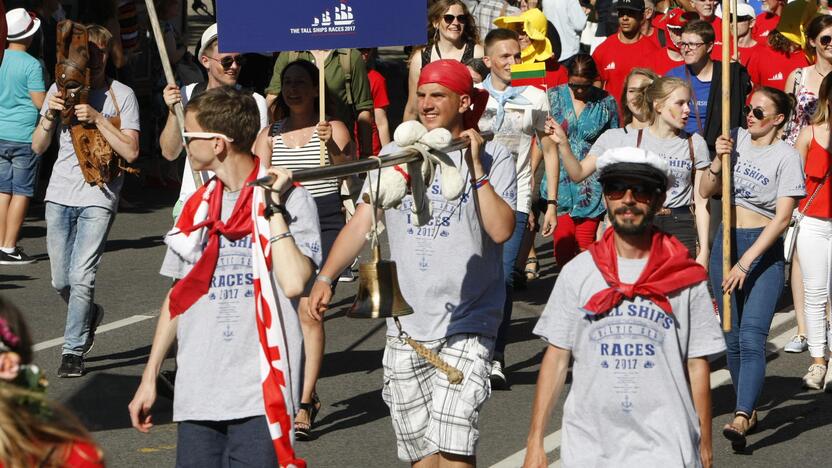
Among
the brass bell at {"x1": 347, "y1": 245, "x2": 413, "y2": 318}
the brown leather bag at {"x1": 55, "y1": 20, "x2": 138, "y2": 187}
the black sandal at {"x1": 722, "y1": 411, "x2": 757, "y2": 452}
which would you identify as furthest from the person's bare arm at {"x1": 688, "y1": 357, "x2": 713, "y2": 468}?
the brown leather bag at {"x1": 55, "y1": 20, "x2": 138, "y2": 187}

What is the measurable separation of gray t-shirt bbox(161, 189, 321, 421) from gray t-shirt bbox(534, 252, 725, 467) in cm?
92

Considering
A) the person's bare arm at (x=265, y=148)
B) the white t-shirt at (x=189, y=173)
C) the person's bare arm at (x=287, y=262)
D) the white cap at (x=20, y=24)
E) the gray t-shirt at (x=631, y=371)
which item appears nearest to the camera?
the gray t-shirt at (x=631, y=371)

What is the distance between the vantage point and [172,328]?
17.6ft

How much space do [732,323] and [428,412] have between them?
8.29 feet

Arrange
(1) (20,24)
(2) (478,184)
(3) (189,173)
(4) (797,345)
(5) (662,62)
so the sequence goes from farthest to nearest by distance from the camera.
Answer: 1. (5) (662,62)
2. (1) (20,24)
3. (4) (797,345)
4. (3) (189,173)
5. (2) (478,184)

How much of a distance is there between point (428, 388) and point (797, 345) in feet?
14.7

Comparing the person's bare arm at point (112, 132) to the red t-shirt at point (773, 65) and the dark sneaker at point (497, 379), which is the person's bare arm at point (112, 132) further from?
the red t-shirt at point (773, 65)

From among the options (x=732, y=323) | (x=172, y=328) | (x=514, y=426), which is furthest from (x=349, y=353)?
(x=172, y=328)

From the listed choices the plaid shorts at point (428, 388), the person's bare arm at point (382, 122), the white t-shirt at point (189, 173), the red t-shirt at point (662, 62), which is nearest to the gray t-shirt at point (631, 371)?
the plaid shorts at point (428, 388)

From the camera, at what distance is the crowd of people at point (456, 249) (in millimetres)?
4930

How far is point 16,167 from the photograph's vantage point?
1242 cm

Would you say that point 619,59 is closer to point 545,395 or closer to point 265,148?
point 265,148

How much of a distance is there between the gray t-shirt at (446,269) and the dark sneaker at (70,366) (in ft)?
10.7

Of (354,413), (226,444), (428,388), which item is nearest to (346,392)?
(354,413)
